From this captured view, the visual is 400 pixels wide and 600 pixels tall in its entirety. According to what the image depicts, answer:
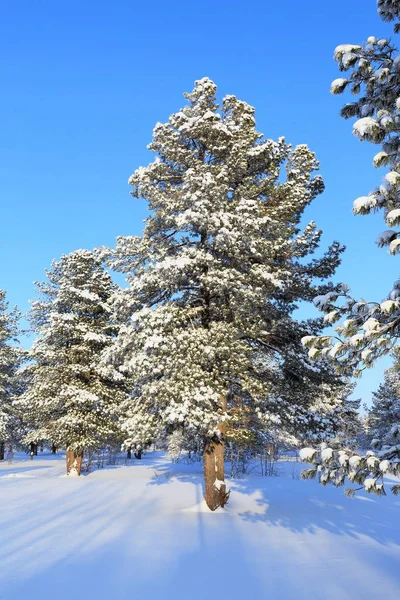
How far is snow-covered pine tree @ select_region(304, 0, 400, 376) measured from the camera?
4305mm

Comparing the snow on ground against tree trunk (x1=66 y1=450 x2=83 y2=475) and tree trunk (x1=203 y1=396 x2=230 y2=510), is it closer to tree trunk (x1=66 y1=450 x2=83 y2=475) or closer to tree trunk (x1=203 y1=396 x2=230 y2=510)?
tree trunk (x1=203 y1=396 x2=230 y2=510)

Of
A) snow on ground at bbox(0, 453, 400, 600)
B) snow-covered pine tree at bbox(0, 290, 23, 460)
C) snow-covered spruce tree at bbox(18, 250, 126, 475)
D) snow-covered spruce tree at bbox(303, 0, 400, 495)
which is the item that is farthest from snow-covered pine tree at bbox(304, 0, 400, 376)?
snow-covered pine tree at bbox(0, 290, 23, 460)

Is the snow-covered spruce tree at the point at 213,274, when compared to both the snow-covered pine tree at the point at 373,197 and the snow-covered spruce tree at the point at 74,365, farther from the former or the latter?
the snow-covered spruce tree at the point at 74,365

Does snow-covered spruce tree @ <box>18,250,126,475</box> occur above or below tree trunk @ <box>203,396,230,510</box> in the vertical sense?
above

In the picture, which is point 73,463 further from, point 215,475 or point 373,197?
point 373,197

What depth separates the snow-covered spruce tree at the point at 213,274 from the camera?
11383 millimetres

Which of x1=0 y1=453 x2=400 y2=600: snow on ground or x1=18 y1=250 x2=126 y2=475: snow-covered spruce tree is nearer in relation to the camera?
x1=0 y1=453 x2=400 y2=600: snow on ground

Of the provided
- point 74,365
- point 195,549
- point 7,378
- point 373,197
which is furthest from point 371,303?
point 7,378

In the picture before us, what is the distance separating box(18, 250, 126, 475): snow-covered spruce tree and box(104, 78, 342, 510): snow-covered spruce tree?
895 centimetres

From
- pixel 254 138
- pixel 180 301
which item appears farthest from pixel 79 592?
pixel 254 138

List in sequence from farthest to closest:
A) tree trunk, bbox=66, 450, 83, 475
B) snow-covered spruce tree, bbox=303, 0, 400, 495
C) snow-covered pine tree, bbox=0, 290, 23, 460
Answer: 1. snow-covered pine tree, bbox=0, 290, 23, 460
2. tree trunk, bbox=66, 450, 83, 475
3. snow-covered spruce tree, bbox=303, 0, 400, 495

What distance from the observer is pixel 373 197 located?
14.5ft

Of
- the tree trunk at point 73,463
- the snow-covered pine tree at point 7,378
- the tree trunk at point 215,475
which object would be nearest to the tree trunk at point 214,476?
the tree trunk at point 215,475

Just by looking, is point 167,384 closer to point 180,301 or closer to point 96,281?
point 180,301
